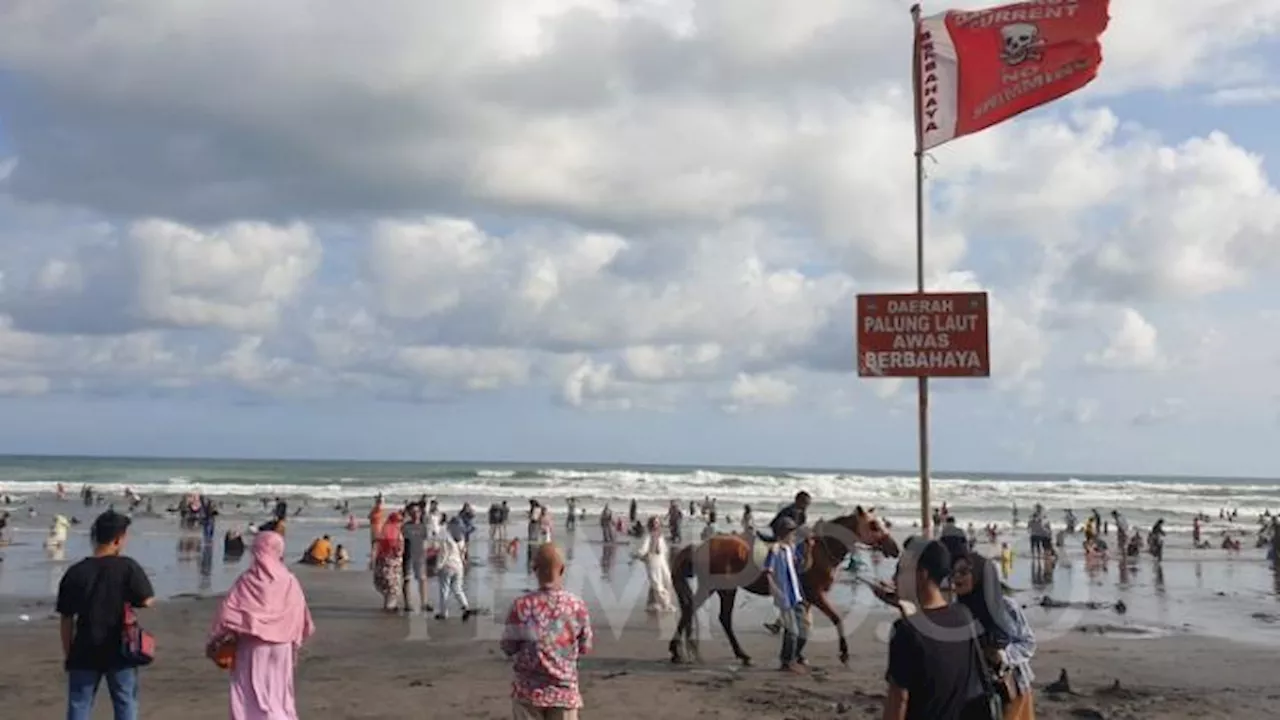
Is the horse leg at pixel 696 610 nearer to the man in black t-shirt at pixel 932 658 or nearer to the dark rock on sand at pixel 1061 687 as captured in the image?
the dark rock on sand at pixel 1061 687

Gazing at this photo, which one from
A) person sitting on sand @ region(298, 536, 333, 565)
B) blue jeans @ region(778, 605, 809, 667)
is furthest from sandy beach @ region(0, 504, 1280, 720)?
person sitting on sand @ region(298, 536, 333, 565)

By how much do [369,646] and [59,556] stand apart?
1643 centimetres

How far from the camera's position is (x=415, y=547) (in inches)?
684

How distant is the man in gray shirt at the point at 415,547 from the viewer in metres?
17.1

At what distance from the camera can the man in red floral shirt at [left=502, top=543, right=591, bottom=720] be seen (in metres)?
6.09

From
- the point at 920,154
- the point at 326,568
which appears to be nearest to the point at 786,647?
the point at 920,154

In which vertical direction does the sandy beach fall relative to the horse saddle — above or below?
below

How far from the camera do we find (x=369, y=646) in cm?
1434

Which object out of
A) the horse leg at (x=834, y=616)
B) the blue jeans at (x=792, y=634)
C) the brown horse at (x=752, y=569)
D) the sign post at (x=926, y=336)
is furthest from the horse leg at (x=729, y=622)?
the sign post at (x=926, y=336)

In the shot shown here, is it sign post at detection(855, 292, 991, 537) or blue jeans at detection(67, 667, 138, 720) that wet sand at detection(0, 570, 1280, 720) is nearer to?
sign post at detection(855, 292, 991, 537)

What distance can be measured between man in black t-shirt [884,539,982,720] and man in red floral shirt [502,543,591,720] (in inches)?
78.3

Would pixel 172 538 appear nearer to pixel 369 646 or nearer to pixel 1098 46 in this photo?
pixel 369 646

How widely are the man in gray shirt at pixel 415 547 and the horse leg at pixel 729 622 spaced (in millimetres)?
5744

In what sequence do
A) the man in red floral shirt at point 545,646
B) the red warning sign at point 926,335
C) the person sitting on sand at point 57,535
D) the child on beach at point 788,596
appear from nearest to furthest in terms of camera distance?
the man in red floral shirt at point 545,646
the red warning sign at point 926,335
the child on beach at point 788,596
the person sitting on sand at point 57,535
